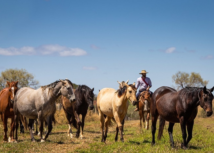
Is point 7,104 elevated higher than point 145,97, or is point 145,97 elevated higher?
point 145,97

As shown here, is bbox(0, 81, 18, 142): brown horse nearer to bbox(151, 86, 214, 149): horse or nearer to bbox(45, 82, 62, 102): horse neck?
bbox(45, 82, 62, 102): horse neck

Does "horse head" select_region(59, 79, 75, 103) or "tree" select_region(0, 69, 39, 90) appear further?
"tree" select_region(0, 69, 39, 90)

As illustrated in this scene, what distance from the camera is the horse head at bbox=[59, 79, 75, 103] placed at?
33.8 feet

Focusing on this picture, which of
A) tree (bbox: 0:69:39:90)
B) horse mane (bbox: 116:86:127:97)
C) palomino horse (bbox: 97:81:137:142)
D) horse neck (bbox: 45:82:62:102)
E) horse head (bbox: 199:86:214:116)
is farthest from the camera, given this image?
tree (bbox: 0:69:39:90)

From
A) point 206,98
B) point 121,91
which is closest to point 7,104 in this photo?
point 121,91

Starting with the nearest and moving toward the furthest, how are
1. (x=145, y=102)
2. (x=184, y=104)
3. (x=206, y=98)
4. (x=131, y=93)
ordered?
(x=206, y=98), (x=184, y=104), (x=131, y=93), (x=145, y=102)

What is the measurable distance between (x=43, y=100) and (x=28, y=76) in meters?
35.7

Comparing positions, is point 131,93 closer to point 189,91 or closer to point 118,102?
point 118,102

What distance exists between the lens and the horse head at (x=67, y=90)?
1029cm

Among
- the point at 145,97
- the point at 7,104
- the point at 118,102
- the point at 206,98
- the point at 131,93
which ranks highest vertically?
the point at 131,93

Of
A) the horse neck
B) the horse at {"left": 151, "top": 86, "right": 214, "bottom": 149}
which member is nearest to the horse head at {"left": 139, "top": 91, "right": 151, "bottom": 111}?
the horse at {"left": 151, "top": 86, "right": 214, "bottom": 149}

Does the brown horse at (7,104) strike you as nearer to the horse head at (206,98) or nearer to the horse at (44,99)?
the horse at (44,99)

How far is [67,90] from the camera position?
407 inches

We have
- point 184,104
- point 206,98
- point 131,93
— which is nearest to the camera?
point 206,98
